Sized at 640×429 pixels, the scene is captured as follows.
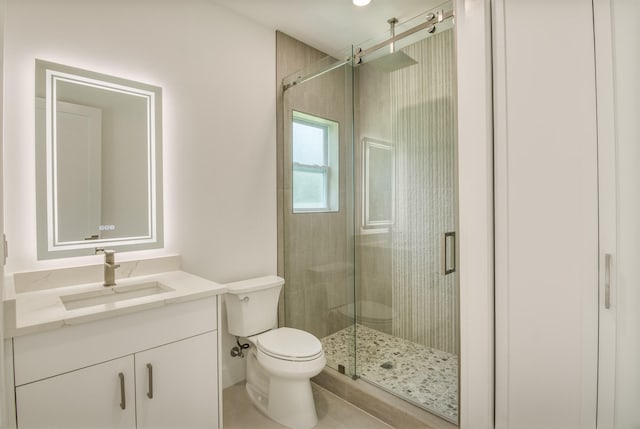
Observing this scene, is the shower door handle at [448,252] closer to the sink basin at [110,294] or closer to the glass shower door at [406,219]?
the glass shower door at [406,219]

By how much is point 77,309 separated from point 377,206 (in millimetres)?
1697

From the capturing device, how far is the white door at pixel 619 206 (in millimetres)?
1017

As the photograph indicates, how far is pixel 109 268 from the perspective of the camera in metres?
1.56

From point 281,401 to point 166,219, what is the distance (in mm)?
1243

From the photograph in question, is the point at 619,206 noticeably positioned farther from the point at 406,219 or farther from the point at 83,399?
the point at 83,399

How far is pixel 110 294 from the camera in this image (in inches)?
61.6

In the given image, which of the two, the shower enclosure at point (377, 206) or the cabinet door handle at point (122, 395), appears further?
the shower enclosure at point (377, 206)

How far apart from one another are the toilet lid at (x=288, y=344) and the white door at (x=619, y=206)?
1.24 metres

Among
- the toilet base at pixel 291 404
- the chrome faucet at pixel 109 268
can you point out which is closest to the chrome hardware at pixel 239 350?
the toilet base at pixel 291 404

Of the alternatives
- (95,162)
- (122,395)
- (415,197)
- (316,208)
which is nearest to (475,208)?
(415,197)

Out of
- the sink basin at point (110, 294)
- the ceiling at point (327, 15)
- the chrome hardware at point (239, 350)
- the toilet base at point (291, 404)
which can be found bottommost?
the toilet base at point (291, 404)

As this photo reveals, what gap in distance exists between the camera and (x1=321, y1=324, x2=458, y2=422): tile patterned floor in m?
1.77

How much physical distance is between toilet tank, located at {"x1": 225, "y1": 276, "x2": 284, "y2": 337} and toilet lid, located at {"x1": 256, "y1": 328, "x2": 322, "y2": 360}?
0.11 meters

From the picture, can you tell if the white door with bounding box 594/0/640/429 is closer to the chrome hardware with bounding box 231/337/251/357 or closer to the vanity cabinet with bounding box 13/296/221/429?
the vanity cabinet with bounding box 13/296/221/429
